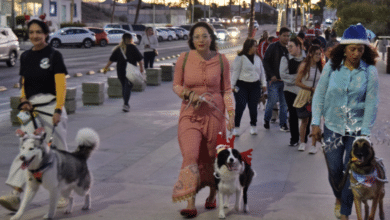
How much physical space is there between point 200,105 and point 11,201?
2.08m

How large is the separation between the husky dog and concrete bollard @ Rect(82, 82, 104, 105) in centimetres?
854

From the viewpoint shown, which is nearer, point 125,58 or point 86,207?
point 86,207

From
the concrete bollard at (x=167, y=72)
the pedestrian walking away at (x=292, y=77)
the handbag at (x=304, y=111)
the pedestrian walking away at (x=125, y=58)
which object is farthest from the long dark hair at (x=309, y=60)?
the concrete bollard at (x=167, y=72)

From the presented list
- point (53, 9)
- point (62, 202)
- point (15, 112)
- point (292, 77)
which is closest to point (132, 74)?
point (15, 112)

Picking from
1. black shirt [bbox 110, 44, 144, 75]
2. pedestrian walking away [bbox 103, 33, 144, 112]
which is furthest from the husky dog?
black shirt [bbox 110, 44, 144, 75]

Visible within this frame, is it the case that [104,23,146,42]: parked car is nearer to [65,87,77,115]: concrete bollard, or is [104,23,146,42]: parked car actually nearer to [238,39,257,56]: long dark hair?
[65,87,77,115]: concrete bollard

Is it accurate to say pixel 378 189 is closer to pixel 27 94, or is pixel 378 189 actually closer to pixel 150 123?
pixel 27 94

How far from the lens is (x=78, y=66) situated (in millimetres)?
27859

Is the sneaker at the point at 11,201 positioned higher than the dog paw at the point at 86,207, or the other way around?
the sneaker at the point at 11,201

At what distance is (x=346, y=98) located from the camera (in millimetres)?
5219

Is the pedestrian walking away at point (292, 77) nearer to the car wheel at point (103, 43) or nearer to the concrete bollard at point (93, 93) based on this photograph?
the concrete bollard at point (93, 93)

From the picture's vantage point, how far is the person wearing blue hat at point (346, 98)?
5.16 meters

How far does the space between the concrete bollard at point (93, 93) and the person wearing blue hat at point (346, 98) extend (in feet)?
31.6

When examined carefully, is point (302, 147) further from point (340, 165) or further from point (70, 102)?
point (70, 102)
